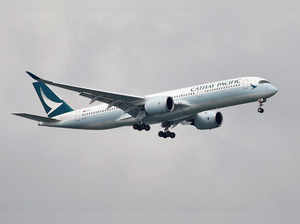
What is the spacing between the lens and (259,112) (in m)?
89.2

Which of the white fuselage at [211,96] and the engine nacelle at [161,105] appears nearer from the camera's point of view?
the white fuselage at [211,96]

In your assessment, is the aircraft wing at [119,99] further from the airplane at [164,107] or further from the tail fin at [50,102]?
the tail fin at [50,102]

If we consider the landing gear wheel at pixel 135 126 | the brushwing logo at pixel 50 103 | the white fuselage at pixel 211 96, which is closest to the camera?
the white fuselage at pixel 211 96

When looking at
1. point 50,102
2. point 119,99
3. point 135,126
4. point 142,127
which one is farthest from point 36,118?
point 142,127

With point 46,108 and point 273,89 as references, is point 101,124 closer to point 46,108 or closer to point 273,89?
point 46,108

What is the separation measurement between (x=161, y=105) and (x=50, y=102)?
1886 centimetres

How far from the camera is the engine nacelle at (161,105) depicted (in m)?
92.8

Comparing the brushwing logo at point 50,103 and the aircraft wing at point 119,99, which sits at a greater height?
the brushwing logo at point 50,103

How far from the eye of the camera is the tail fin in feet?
345

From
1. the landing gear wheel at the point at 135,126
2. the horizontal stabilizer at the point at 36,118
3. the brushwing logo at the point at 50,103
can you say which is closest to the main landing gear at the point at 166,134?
the landing gear wheel at the point at 135,126

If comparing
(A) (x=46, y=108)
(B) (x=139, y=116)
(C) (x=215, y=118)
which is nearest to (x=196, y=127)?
(C) (x=215, y=118)

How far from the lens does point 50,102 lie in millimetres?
107625

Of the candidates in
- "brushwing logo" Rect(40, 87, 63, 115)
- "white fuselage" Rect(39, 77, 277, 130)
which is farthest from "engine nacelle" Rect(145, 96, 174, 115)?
"brushwing logo" Rect(40, 87, 63, 115)

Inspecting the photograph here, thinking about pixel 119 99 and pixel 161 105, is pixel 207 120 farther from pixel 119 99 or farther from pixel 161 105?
pixel 119 99
